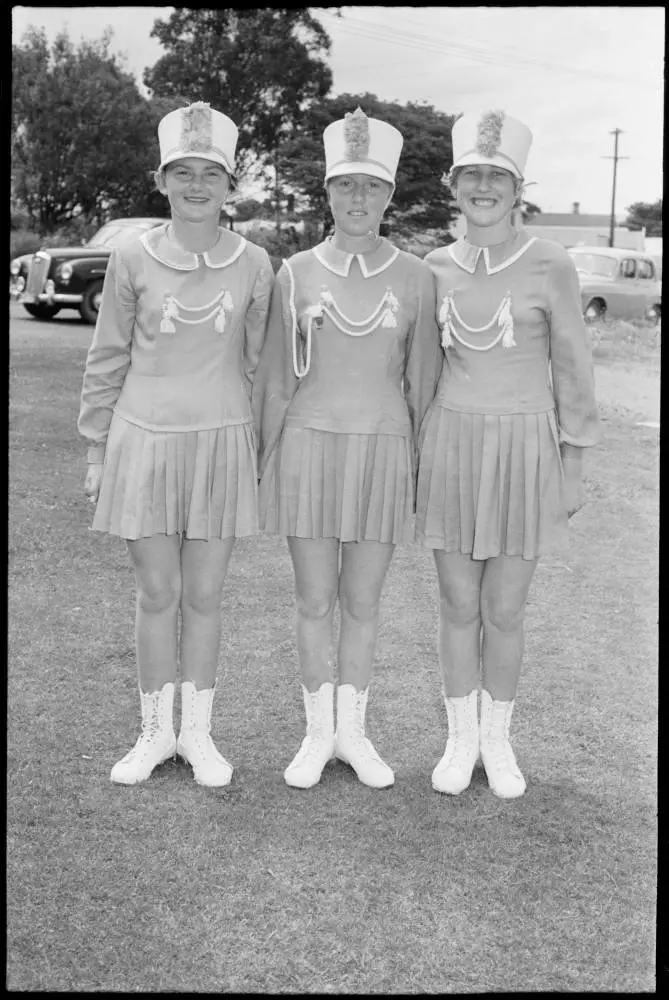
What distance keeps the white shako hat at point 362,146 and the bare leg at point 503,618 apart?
1.19m

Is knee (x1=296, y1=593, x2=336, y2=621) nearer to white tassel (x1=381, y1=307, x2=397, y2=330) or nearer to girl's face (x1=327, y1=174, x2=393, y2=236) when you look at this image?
white tassel (x1=381, y1=307, x2=397, y2=330)

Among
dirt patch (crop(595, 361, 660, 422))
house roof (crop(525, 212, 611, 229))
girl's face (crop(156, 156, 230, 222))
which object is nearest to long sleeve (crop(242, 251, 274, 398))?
girl's face (crop(156, 156, 230, 222))

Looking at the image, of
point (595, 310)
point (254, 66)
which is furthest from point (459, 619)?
point (254, 66)

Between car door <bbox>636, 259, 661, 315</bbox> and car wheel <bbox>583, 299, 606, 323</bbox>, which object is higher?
car door <bbox>636, 259, 661, 315</bbox>

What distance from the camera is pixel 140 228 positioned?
52.7 feet

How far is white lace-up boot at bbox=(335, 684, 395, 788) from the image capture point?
345 cm

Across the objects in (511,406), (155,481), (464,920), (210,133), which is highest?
(210,133)

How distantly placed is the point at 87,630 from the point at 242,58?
21.5 metres

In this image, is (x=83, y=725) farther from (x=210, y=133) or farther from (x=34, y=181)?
(x=34, y=181)

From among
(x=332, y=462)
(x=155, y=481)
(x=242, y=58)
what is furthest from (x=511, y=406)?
(x=242, y=58)

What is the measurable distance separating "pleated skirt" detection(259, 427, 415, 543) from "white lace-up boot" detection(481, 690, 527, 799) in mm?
639

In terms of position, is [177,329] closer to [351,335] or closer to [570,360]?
[351,335]

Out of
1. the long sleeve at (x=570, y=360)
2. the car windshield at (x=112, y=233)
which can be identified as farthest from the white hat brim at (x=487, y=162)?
the car windshield at (x=112, y=233)

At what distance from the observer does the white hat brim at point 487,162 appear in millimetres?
3082
